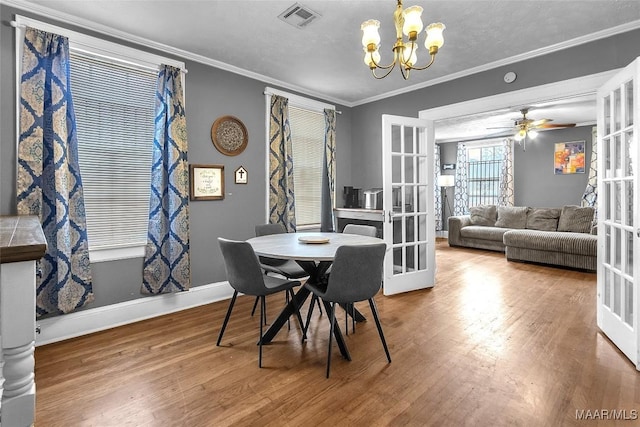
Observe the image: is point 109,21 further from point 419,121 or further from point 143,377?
point 419,121

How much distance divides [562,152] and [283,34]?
22.5ft

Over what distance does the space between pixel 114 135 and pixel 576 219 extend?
7.03 m

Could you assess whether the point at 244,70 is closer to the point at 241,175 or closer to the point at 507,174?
the point at 241,175

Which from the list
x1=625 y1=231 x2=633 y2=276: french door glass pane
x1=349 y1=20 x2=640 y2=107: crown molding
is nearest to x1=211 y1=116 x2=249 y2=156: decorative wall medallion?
x1=349 y1=20 x2=640 y2=107: crown molding

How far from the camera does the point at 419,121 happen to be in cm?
394

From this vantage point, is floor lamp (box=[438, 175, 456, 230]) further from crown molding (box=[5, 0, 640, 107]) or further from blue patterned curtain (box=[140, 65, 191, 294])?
blue patterned curtain (box=[140, 65, 191, 294])

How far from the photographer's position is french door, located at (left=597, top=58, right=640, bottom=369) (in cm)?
217

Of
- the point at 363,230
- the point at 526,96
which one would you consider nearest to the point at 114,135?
the point at 363,230

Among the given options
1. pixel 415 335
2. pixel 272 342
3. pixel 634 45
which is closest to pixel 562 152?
pixel 634 45

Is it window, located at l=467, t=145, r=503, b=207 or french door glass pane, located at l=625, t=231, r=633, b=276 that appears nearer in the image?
french door glass pane, located at l=625, t=231, r=633, b=276

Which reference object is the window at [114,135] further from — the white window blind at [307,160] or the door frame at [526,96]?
the door frame at [526,96]

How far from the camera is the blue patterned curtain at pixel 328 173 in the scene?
4755mm

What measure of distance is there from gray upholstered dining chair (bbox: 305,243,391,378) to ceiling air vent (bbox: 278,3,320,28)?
6.15ft

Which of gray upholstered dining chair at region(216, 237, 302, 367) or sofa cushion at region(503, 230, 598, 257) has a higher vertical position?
gray upholstered dining chair at region(216, 237, 302, 367)
